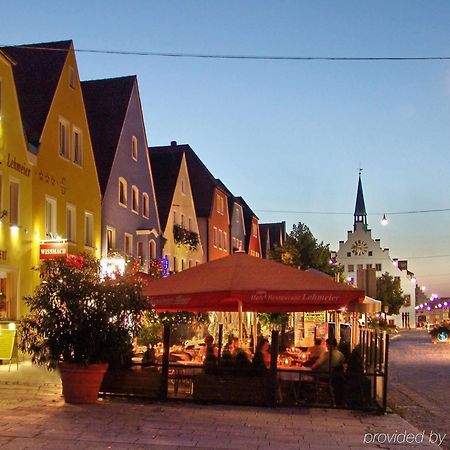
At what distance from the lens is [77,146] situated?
27141mm

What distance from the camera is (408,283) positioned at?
10812 cm

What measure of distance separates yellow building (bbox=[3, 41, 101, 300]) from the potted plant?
10.3 m

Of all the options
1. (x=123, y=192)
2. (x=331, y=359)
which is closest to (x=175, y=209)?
(x=123, y=192)

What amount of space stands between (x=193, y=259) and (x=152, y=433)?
3493 centimetres

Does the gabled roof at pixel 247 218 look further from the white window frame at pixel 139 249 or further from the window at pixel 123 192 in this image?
the window at pixel 123 192

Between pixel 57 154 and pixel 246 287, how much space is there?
1442 centimetres

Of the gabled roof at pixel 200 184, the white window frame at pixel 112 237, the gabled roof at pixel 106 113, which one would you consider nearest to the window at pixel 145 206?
the gabled roof at pixel 106 113

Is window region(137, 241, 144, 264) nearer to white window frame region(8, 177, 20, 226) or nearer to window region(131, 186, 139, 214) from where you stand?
window region(131, 186, 139, 214)

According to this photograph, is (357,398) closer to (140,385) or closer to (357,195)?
(140,385)

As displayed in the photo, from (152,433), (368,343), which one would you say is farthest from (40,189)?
(152,433)

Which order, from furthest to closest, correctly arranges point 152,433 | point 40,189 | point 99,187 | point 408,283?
point 408,283 < point 99,187 < point 40,189 < point 152,433

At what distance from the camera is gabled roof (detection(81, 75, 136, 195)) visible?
100ft

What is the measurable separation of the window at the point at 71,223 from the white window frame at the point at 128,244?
18.4ft

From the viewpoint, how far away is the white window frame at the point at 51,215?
23.7 m
